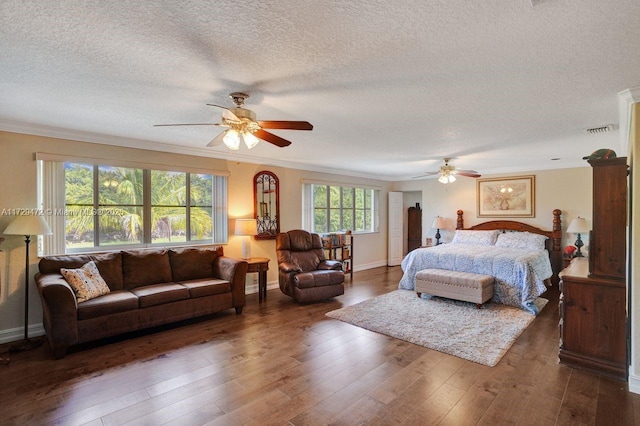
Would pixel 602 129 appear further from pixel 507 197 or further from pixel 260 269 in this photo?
pixel 260 269

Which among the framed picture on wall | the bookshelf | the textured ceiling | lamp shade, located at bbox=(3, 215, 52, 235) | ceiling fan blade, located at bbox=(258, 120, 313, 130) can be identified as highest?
the textured ceiling

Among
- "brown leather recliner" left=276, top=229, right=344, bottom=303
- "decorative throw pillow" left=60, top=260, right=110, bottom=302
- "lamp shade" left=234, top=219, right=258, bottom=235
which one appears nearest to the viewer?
"decorative throw pillow" left=60, top=260, right=110, bottom=302

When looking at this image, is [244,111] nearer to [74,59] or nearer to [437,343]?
[74,59]

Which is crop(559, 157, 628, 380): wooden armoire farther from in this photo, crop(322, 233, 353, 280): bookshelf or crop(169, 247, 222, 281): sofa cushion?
crop(169, 247, 222, 281): sofa cushion

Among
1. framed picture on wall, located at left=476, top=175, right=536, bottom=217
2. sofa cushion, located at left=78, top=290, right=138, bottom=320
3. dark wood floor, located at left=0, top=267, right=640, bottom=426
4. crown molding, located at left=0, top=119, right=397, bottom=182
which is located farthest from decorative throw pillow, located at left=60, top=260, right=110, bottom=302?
framed picture on wall, located at left=476, top=175, right=536, bottom=217

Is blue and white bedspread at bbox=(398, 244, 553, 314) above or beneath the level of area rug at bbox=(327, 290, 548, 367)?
above

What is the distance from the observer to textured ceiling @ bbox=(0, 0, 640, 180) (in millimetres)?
1561

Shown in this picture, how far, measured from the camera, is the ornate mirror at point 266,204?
5.49m

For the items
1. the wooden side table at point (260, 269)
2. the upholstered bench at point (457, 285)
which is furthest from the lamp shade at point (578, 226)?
the wooden side table at point (260, 269)

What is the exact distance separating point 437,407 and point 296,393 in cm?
101

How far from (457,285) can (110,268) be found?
454 cm

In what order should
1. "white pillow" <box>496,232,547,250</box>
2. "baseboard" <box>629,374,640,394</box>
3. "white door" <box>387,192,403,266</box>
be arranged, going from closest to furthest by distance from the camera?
1. "baseboard" <box>629,374,640,394</box>
2. "white pillow" <box>496,232,547,250</box>
3. "white door" <box>387,192,403,266</box>

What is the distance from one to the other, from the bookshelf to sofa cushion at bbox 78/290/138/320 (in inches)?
137

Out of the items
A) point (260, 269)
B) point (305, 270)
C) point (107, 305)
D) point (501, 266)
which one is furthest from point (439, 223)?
point (107, 305)
